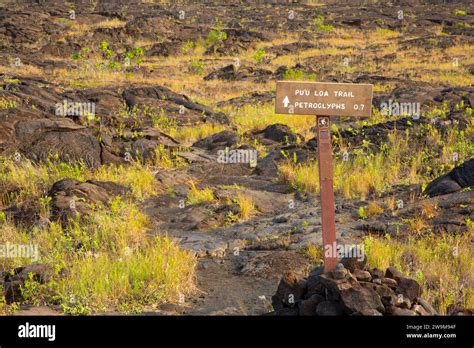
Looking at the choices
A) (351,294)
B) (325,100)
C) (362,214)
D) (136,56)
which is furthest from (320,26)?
(351,294)

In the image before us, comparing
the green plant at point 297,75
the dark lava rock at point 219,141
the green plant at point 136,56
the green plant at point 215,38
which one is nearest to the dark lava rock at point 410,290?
the dark lava rock at point 219,141

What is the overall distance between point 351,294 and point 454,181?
486 cm

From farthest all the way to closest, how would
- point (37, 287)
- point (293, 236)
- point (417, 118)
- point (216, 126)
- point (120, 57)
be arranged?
point (120, 57) < point (216, 126) < point (417, 118) < point (293, 236) < point (37, 287)

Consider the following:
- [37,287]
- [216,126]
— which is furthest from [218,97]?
[37,287]

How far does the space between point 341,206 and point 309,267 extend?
256 cm

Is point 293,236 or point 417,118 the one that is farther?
point 417,118

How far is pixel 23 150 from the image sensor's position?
11648mm

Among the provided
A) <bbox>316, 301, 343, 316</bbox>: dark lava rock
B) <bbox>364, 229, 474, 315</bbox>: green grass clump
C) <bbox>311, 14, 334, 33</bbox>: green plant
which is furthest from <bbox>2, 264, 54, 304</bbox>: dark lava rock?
<bbox>311, 14, 334, 33</bbox>: green plant

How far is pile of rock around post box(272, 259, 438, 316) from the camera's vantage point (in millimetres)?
4910

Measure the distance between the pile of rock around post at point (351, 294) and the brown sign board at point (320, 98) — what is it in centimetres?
Answer: 136

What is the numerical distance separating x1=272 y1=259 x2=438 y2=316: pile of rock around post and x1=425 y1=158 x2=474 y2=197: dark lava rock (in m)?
3.94

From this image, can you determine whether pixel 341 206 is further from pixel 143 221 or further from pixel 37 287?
pixel 37 287

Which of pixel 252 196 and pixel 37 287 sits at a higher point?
pixel 252 196
